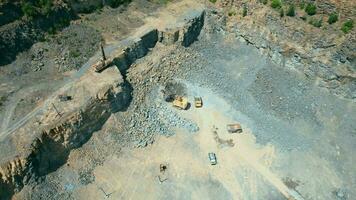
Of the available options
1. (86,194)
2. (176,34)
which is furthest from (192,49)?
(86,194)

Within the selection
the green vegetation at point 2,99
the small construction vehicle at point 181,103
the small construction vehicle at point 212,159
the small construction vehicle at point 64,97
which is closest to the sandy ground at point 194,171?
the small construction vehicle at point 212,159

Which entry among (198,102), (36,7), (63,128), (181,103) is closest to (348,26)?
(198,102)

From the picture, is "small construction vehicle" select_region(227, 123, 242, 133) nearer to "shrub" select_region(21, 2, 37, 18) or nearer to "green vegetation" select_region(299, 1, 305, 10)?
"green vegetation" select_region(299, 1, 305, 10)

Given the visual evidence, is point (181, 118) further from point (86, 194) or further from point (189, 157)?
point (86, 194)

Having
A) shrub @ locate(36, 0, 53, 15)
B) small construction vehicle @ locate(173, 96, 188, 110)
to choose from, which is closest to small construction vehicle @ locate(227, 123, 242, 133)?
small construction vehicle @ locate(173, 96, 188, 110)

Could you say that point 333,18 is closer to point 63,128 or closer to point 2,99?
point 63,128

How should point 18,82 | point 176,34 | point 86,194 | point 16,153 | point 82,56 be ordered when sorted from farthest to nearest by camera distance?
1. point 176,34
2. point 82,56
3. point 18,82
4. point 86,194
5. point 16,153

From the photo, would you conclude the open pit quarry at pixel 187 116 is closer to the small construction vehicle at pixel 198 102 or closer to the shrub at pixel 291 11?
the small construction vehicle at pixel 198 102
